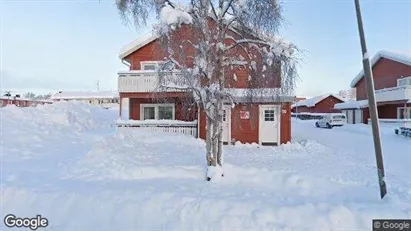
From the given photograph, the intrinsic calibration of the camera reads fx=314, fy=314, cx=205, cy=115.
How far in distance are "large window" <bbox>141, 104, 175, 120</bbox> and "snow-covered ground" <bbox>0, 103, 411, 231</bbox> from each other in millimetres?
5795

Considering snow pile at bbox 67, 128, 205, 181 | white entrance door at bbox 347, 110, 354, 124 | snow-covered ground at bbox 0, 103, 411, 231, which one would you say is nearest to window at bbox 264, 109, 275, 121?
snow-covered ground at bbox 0, 103, 411, 231

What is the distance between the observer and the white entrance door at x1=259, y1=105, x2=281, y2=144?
16.6 metres

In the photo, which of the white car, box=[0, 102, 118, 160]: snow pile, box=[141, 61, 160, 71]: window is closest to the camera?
box=[0, 102, 118, 160]: snow pile

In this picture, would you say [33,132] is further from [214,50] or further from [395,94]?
[395,94]

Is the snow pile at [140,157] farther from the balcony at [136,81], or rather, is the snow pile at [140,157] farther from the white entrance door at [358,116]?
the white entrance door at [358,116]

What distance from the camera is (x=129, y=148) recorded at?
41.1 feet

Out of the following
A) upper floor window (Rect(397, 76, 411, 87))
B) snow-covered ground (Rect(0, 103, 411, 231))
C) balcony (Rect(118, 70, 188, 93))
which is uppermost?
upper floor window (Rect(397, 76, 411, 87))

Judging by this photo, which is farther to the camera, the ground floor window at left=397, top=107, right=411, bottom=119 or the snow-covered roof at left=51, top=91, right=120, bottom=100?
the snow-covered roof at left=51, top=91, right=120, bottom=100

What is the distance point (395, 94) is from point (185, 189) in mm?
27072

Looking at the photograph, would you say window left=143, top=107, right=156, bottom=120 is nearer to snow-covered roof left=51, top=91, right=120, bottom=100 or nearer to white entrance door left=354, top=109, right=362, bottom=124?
white entrance door left=354, top=109, right=362, bottom=124

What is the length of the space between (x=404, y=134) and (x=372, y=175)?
46.1 feet
